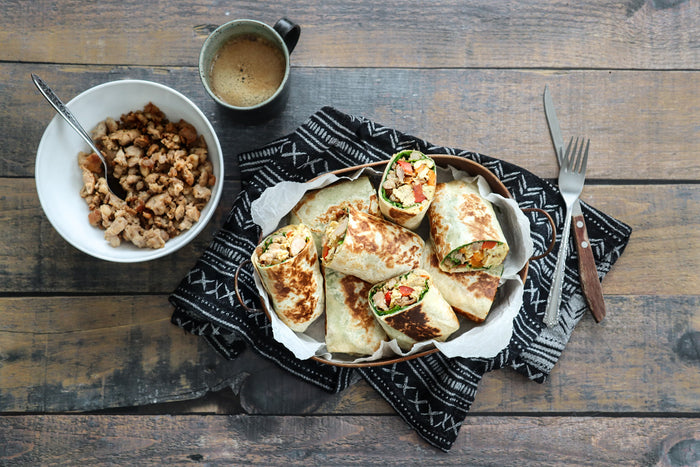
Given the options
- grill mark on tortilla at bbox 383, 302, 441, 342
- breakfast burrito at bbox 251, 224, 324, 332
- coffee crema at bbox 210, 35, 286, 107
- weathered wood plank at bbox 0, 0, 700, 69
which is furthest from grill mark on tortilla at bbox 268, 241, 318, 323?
weathered wood plank at bbox 0, 0, 700, 69

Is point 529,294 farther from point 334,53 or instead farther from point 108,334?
point 108,334

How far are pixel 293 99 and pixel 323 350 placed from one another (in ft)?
2.59

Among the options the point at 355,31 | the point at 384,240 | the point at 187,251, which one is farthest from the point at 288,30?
the point at 187,251

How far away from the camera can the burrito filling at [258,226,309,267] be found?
4.63 ft

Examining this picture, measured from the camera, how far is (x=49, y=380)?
1.67 metres

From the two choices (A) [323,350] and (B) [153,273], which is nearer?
(A) [323,350]

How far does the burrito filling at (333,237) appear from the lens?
1427 millimetres

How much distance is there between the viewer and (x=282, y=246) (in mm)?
1428

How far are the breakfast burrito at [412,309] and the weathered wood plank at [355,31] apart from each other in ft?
2.36

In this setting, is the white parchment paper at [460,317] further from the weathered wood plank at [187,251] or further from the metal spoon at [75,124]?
the metal spoon at [75,124]

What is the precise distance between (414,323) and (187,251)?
2.46ft

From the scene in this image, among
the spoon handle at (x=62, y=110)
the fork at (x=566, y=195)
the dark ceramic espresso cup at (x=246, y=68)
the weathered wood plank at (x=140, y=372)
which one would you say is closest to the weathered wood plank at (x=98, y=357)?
the weathered wood plank at (x=140, y=372)

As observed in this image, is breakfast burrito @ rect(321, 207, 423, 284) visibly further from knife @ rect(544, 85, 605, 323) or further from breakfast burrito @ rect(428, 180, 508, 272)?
knife @ rect(544, 85, 605, 323)

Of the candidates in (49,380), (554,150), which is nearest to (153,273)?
(49,380)
